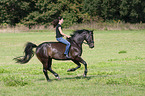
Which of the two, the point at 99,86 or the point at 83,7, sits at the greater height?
the point at 83,7

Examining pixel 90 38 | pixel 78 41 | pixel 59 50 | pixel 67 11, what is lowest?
pixel 59 50

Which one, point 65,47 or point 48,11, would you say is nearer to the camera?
point 65,47

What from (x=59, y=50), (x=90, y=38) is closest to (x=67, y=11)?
(x=90, y=38)

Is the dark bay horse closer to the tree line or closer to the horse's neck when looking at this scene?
the horse's neck

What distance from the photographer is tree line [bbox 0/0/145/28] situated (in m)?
68.6

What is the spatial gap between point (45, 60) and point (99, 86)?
2.57 meters

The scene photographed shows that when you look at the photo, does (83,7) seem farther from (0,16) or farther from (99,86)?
(99,86)

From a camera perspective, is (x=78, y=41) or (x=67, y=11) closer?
(x=78, y=41)

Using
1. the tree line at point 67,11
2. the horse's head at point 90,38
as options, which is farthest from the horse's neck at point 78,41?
the tree line at point 67,11

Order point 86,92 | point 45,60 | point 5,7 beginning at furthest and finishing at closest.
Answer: point 5,7 → point 45,60 → point 86,92

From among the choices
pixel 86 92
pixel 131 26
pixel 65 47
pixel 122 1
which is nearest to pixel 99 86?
pixel 86 92

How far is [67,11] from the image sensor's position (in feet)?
232

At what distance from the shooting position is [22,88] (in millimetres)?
10242

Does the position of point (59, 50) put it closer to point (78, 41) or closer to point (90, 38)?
point (78, 41)
